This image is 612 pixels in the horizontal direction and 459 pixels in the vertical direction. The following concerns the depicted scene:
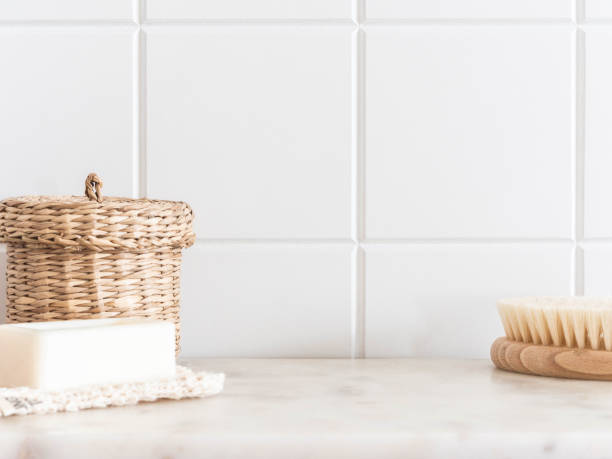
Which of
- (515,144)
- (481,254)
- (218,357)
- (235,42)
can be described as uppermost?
(235,42)

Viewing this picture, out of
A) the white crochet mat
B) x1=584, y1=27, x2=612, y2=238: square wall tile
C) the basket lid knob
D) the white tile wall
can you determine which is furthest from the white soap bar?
x1=584, y1=27, x2=612, y2=238: square wall tile

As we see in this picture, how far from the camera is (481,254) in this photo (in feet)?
2.72

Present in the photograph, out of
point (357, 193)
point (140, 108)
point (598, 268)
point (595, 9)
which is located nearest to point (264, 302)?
point (357, 193)

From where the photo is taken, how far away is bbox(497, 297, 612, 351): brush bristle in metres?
0.64

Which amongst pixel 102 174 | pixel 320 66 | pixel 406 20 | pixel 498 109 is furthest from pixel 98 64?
pixel 498 109

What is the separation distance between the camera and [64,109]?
0.83m

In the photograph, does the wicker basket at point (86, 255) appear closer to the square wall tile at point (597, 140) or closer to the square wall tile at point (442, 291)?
the square wall tile at point (442, 291)

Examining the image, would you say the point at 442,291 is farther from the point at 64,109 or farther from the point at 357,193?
the point at 64,109

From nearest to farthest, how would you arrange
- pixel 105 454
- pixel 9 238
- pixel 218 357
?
1. pixel 105 454
2. pixel 9 238
3. pixel 218 357

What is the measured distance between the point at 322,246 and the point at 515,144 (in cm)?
25

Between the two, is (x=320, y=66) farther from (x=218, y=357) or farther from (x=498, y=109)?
(x=218, y=357)

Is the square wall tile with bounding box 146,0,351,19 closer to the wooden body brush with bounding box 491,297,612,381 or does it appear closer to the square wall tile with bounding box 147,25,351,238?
the square wall tile with bounding box 147,25,351,238

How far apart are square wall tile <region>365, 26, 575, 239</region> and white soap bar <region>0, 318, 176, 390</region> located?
331 mm

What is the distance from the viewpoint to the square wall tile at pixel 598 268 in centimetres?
83
